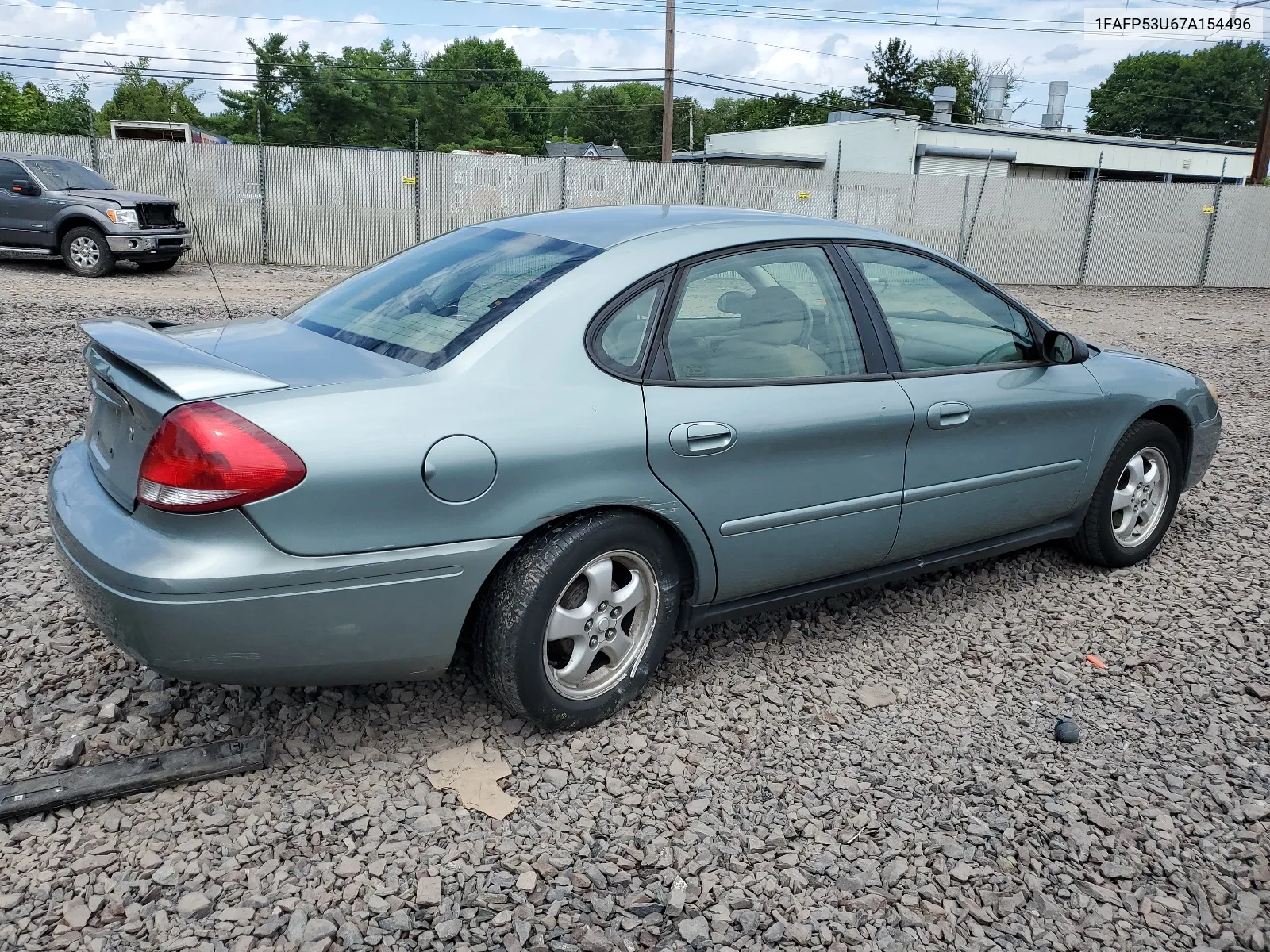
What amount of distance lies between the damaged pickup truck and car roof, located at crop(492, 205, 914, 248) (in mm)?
13282

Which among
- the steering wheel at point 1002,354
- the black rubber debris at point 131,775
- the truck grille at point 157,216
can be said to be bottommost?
the black rubber debris at point 131,775

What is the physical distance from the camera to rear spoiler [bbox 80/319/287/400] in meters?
2.69

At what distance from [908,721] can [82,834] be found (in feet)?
8.03

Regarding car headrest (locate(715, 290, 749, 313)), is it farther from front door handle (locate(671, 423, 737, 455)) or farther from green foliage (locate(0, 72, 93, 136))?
green foliage (locate(0, 72, 93, 136))

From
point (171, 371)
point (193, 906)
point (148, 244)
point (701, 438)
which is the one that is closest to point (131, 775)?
point (193, 906)

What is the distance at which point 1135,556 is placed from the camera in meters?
4.86

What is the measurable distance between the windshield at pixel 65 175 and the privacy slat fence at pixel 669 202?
196 cm

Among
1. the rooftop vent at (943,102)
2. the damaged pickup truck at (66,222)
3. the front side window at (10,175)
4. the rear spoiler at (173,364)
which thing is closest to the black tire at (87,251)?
the damaged pickup truck at (66,222)

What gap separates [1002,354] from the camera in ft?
13.6

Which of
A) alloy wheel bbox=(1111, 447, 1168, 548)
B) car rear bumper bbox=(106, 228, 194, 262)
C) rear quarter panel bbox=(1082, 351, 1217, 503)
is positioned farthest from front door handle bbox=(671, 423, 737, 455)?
car rear bumper bbox=(106, 228, 194, 262)

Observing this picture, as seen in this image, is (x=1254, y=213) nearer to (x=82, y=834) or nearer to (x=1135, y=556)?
(x=1135, y=556)

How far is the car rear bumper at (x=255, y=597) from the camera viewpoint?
2598 millimetres

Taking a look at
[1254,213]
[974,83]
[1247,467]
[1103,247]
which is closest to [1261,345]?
[1247,467]

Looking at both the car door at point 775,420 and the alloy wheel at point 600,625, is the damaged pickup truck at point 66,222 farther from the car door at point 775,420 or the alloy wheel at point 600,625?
the alloy wheel at point 600,625
